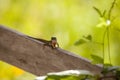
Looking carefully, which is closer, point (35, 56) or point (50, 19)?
point (35, 56)

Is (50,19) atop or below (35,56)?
atop

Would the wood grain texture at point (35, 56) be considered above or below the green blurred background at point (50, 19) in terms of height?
below

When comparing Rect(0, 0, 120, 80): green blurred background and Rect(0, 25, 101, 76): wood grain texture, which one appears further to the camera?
Rect(0, 0, 120, 80): green blurred background

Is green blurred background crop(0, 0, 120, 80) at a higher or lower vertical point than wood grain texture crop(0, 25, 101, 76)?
higher

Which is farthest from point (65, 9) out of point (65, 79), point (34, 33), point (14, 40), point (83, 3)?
point (65, 79)
